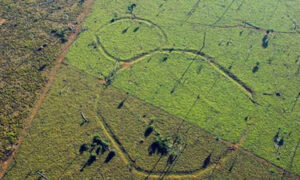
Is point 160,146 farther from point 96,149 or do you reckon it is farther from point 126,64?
point 126,64

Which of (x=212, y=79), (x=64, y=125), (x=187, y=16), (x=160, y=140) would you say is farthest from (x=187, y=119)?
(x=187, y=16)

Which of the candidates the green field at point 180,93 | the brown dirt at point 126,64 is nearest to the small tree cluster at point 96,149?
the green field at point 180,93

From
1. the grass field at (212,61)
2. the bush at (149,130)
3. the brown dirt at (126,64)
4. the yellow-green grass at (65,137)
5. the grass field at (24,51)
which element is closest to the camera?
the yellow-green grass at (65,137)

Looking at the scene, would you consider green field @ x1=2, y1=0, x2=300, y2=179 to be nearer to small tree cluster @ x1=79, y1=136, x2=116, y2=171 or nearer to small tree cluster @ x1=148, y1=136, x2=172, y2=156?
small tree cluster @ x1=148, y1=136, x2=172, y2=156

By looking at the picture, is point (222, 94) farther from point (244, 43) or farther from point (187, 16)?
point (187, 16)

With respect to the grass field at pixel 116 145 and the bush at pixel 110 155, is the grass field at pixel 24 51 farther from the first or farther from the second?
the bush at pixel 110 155

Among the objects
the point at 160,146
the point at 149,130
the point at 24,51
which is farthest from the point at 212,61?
the point at 24,51

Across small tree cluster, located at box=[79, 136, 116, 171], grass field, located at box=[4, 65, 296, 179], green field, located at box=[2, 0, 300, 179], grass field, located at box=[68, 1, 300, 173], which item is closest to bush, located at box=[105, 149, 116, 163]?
small tree cluster, located at box=[79, 136, 116, 171]

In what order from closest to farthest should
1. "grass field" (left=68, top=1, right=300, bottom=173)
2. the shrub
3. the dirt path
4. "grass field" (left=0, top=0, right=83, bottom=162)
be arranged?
1. the dirt path
2. the shrub
3. "grass field" (left=0, top=0, right=83, bottom=162)
4. "grass field" (left=68, top=1, right=300, bottom=173)
